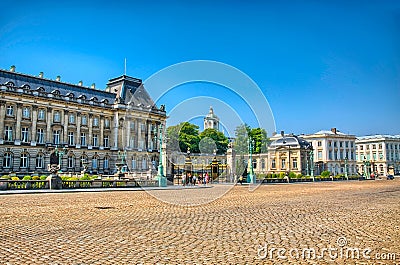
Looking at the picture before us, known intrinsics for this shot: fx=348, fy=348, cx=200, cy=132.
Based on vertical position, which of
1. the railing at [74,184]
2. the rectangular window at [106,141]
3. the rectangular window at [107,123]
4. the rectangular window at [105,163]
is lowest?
the railing at [74,184]

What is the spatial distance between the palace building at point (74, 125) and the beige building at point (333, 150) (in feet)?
156

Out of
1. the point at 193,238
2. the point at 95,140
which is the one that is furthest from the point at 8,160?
the point at 193,238

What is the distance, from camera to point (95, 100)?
212 ft

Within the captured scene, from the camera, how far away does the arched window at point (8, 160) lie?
51494 millimetres

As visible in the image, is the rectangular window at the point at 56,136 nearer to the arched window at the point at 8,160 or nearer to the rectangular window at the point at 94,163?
the rectangular window at the point at 94,163

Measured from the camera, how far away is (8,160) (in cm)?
5197

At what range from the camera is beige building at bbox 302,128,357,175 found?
9700 centimetres

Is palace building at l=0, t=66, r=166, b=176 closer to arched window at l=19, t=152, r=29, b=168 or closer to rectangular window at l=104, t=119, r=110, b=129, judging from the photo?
arched window at l=19, t=152, r=29, b=168

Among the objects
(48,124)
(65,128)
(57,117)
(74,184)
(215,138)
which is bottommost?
(74,184)

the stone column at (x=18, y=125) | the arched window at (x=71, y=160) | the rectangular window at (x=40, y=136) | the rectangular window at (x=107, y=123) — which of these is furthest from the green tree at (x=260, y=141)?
the stone column at (x=18, y=125)

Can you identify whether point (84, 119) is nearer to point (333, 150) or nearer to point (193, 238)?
point (193, 238)

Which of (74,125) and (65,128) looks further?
(74,125)

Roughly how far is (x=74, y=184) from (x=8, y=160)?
1153 inches

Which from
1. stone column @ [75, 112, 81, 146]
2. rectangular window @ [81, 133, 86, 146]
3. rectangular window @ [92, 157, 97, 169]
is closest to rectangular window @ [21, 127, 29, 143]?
stone column @ [75, 112, 81, 146]
